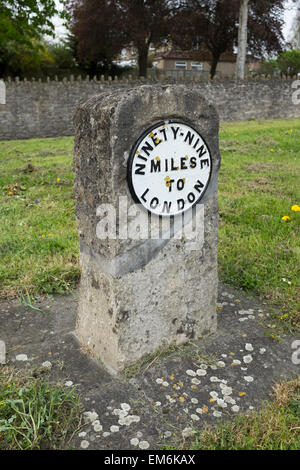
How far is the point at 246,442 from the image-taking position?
2.11 metres

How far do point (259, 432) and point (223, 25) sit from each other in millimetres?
26567

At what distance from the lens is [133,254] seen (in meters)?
2.58

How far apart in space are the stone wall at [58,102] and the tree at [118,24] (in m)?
8.59

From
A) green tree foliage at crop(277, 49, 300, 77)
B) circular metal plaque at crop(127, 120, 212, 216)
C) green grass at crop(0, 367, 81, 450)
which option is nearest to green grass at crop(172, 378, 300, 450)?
green grass at crop(0, 367, 81, 450)

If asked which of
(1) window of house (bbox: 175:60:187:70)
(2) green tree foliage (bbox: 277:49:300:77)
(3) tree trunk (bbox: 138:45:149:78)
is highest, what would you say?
(1) window of house (bbox: 175:60:187:70)

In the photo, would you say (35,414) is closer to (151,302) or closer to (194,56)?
(151,302)

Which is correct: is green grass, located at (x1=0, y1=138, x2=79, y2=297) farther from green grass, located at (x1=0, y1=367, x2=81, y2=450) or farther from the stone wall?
the stone wall

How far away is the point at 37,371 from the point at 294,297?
2127mm

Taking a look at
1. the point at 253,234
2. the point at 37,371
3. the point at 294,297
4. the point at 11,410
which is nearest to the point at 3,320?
the point at 37,371

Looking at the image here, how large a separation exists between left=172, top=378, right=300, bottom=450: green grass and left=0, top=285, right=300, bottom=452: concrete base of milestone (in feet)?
0.23

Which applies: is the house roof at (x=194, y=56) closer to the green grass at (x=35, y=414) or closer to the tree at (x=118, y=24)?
the tree at (x=118, y=24)

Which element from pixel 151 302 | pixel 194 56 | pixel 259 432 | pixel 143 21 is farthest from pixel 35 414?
pixel 194 56

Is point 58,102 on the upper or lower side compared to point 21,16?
lower

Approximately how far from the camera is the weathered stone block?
241 cm
